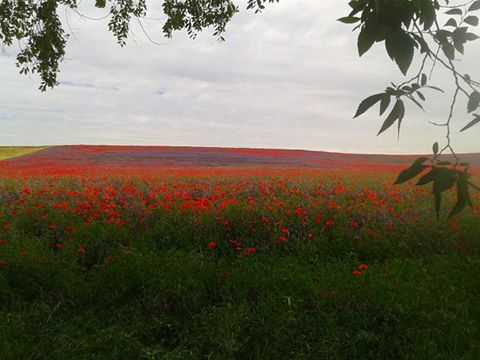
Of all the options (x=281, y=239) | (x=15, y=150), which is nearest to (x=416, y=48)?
(x=281, y=239)

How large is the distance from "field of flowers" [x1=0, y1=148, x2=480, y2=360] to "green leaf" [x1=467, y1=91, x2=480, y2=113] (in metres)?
3.84

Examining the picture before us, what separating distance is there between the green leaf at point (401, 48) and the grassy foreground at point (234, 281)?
403 centimetres

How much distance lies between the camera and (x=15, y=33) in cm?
965

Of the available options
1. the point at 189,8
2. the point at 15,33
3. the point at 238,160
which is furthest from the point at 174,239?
the point at 238,160

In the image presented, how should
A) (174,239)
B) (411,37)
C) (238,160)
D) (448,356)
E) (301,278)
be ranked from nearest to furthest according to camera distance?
(411,37) < (448,356) < (301,278) < (174,239) < (238,160)

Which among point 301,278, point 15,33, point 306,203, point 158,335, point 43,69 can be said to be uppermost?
point 15,33

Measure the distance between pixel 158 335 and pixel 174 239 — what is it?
9.59 feet

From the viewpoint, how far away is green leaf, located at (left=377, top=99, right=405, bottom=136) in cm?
150

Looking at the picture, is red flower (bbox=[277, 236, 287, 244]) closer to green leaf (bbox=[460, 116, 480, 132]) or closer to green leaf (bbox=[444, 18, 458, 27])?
green leaf (bbox=[444, 18, 458, 27])

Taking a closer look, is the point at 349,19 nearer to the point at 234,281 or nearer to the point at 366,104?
the point at 366,104

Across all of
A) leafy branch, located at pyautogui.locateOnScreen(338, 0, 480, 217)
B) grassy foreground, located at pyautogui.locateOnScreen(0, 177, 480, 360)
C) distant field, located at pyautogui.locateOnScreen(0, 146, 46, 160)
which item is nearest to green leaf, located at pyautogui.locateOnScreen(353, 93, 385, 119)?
leafy branch, located at pyautogui.locateOnScreen(338, 0, 480, 217)

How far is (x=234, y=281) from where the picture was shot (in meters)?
6.21

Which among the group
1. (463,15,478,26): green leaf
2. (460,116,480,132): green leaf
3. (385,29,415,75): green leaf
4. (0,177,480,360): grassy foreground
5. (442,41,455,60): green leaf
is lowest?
(0,177,480,360): grassy foreground

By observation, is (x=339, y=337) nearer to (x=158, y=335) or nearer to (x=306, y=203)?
(x=158, y=335)
